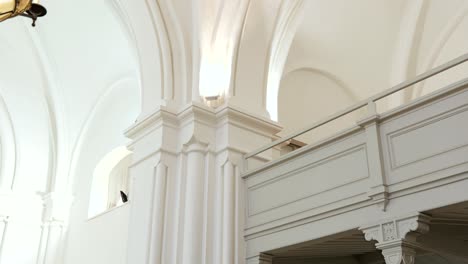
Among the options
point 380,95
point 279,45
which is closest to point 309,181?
point 380,95

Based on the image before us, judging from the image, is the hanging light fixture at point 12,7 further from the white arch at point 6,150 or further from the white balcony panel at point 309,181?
the white arch at point 6,150

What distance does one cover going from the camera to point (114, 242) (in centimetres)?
1112

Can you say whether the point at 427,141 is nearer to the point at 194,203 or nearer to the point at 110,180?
the point at 194,203

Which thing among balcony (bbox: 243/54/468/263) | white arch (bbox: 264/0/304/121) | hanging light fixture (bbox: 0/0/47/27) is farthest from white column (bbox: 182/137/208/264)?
hanging light fixture (bbox: 0/0/47/27)

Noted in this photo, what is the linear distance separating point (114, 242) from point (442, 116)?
7295 mm

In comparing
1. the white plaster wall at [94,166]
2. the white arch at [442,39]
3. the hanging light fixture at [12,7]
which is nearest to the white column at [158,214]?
the white plaster wall at [94,166]

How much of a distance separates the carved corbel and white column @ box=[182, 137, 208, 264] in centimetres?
263

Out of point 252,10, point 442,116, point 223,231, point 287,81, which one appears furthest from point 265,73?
point 442,116

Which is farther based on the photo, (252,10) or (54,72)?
(54,72)

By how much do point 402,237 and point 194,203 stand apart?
3041 mm

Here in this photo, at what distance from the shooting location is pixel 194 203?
25.5ft

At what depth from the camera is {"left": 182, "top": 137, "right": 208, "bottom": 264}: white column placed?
752 cm

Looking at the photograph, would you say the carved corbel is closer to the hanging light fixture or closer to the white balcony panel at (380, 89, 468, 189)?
the white balcony panel at (380, 89, 468, 189)

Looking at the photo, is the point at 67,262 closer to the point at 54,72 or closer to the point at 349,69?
the point at 54,72
